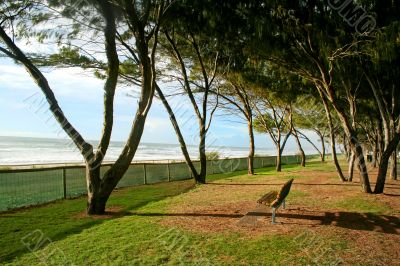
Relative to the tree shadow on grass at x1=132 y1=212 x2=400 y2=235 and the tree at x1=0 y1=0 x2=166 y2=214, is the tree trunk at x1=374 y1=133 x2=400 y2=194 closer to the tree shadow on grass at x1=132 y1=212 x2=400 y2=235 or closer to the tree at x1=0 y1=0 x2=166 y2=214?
the tree shadow on grass at x1=132 y1=212 x2=400 y2=235

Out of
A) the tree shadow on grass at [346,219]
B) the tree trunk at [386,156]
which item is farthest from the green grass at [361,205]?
the tree trunk at [386,156]

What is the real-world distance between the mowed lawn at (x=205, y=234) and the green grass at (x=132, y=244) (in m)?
0.01

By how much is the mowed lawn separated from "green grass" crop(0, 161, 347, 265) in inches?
0.6

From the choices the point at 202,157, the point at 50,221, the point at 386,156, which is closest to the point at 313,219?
the point at 386,156

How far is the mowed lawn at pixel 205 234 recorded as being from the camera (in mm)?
5449

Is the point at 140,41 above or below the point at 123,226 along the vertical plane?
above

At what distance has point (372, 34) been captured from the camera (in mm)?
9539

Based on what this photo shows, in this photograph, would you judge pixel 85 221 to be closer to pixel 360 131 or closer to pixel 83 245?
pixel 83 245

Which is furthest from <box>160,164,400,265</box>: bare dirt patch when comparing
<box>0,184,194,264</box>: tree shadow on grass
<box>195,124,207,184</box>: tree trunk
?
<box>195,124,207,184</box>: tree trunk

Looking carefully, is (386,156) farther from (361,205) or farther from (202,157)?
(202,157)

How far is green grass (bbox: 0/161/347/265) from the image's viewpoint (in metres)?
A: 5.38

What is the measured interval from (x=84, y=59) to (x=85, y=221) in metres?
7.81

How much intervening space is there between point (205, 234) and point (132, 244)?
139 centimetres

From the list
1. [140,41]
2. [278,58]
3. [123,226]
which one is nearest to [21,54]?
[140,41]
